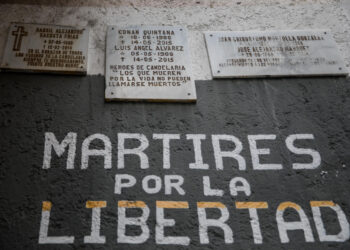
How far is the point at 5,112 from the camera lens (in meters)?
2.40

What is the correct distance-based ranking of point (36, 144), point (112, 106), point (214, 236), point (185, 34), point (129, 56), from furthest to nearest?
point (185, 34)
point (129, 56)
point (112, 106)
point (36, 144)
point (214, 236)

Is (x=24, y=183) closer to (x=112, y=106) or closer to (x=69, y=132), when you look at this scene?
(x=69, y=132)

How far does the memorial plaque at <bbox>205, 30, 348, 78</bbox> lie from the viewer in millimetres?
2668

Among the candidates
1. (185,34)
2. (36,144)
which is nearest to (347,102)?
(185,34)

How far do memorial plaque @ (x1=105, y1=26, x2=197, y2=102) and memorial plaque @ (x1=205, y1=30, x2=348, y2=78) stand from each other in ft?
0.91

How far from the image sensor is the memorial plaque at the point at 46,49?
2566 millimetres

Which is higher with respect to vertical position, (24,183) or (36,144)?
(36,144)

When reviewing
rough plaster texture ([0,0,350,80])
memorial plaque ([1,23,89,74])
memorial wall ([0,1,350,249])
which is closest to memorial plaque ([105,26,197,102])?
memorial wall ([0,1,350,249])

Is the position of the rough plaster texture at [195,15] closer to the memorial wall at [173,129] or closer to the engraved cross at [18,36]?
the memorial wall at [173,129]

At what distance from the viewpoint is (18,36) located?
270 centimetres

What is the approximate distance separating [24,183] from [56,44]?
3.85 feet

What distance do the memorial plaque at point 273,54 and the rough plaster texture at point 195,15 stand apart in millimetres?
107

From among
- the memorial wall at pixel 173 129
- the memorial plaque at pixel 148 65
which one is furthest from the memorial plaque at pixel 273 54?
the memorial plaque at pixel 148 65

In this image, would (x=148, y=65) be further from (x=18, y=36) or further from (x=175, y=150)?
(x=18, y=36)
